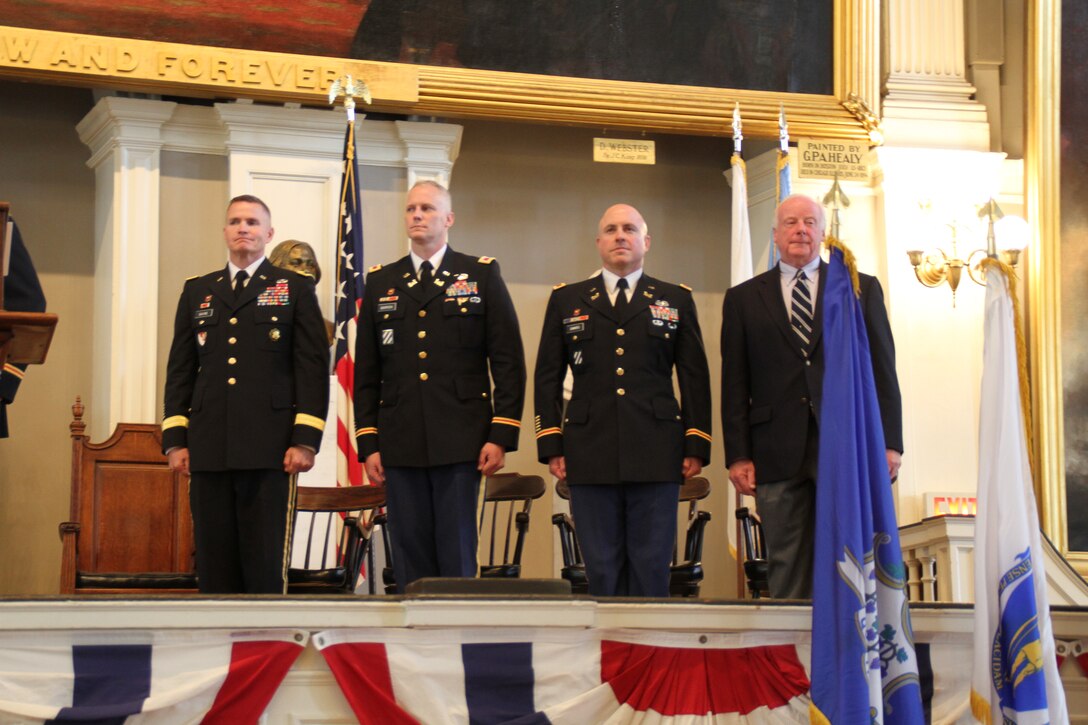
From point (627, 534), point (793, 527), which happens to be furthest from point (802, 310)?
point (627, 534)

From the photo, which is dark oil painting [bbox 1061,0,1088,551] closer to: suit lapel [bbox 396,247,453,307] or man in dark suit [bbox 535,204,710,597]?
man in dark suit [bbox 535,204,710,597]

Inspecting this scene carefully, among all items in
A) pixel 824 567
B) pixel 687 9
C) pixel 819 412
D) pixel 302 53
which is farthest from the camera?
pixel 687 9

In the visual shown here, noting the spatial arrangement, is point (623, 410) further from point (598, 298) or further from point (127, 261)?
point (127, 261)

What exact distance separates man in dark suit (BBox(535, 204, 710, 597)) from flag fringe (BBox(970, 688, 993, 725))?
2.79ft

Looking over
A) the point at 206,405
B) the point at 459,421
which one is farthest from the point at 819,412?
the point at 206,405

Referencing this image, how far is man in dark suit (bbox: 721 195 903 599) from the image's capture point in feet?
13.4

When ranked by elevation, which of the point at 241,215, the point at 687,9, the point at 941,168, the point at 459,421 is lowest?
the point at 459,421

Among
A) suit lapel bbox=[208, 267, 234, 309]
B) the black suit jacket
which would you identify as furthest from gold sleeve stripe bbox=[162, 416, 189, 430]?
the black suit jacket

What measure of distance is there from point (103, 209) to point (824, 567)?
14.5ft

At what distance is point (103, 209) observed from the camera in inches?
274

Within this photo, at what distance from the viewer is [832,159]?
7301 millimetres

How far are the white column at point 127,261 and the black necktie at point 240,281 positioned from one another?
2.42 m

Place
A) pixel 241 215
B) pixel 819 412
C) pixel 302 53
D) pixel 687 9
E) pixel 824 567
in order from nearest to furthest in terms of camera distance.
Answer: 1. pixel 824 567
2. pixel 819 412
3. pixel 241 215
4. pixel 302 53
5. pixel 687 9

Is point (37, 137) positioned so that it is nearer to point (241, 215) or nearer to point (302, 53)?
point (302, 53)
